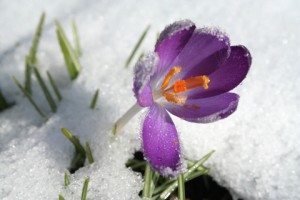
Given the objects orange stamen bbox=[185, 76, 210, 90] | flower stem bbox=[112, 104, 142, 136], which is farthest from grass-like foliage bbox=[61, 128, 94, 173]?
orange stamen bbox=[185, 76, 210, 90]

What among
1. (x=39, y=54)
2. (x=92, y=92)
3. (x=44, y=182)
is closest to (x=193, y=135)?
(x=92, y=92)

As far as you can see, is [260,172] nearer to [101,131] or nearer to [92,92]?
[101,131]

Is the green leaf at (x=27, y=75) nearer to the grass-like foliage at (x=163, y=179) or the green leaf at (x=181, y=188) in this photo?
the grass-like foliage at (x=163, y=179)

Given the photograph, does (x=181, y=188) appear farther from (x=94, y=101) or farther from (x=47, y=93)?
(x=47, y=93)

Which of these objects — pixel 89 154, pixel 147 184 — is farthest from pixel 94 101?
pixel 147 184

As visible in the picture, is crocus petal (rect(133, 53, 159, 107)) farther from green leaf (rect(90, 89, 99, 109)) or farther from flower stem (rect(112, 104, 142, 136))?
green leaf (rect(90, 89, 99, 109))
